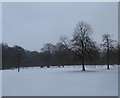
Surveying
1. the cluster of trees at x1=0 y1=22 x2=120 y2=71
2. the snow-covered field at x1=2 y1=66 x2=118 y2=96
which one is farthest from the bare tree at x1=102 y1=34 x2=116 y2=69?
the snow-covered field at x1=2 y1=66 x2=118 y2=96

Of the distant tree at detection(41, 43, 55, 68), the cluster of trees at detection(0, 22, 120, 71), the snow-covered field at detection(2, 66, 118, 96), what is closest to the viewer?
the snow-covered field at detection(2, 66, 118, 96)

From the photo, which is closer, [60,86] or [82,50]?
[60,86]

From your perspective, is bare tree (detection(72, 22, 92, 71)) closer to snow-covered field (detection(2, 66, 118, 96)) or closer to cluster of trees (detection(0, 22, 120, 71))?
cluster of trees (detection(0, 22, 120, 71))

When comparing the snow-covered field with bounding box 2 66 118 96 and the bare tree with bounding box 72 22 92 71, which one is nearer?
the snow-covered field with bounding box 2 66 118 96

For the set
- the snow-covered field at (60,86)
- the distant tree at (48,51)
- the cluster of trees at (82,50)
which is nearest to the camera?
the snow-covered field at (60,86)

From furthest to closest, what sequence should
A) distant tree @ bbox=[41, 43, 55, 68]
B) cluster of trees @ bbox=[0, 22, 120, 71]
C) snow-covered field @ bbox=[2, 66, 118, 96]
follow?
distant tree @ bbox=[41, 43, 55, 68] < cluster of trees @ bbox=[0, 22, 120, 71] < snow-covered field @ bbox=[2, 66, 118, 96]

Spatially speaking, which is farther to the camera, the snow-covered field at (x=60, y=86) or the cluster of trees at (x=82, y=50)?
the cluster of trees at (x=82, y=50)

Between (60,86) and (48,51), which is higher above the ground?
(48,51)

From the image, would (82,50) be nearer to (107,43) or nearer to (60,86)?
(107,43)

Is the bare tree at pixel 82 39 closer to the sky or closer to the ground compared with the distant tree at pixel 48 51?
closer to the sky

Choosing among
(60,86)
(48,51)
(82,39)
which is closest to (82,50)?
(82,39)

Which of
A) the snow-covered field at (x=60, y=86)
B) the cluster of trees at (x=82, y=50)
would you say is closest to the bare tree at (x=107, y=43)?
the cluster of trees at (x=82, y=50)

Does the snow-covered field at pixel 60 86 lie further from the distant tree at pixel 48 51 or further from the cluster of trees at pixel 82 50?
the distant tree at pixel 48 51

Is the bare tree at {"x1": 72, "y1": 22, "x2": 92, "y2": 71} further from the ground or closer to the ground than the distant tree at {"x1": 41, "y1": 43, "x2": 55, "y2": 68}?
further from the ground
